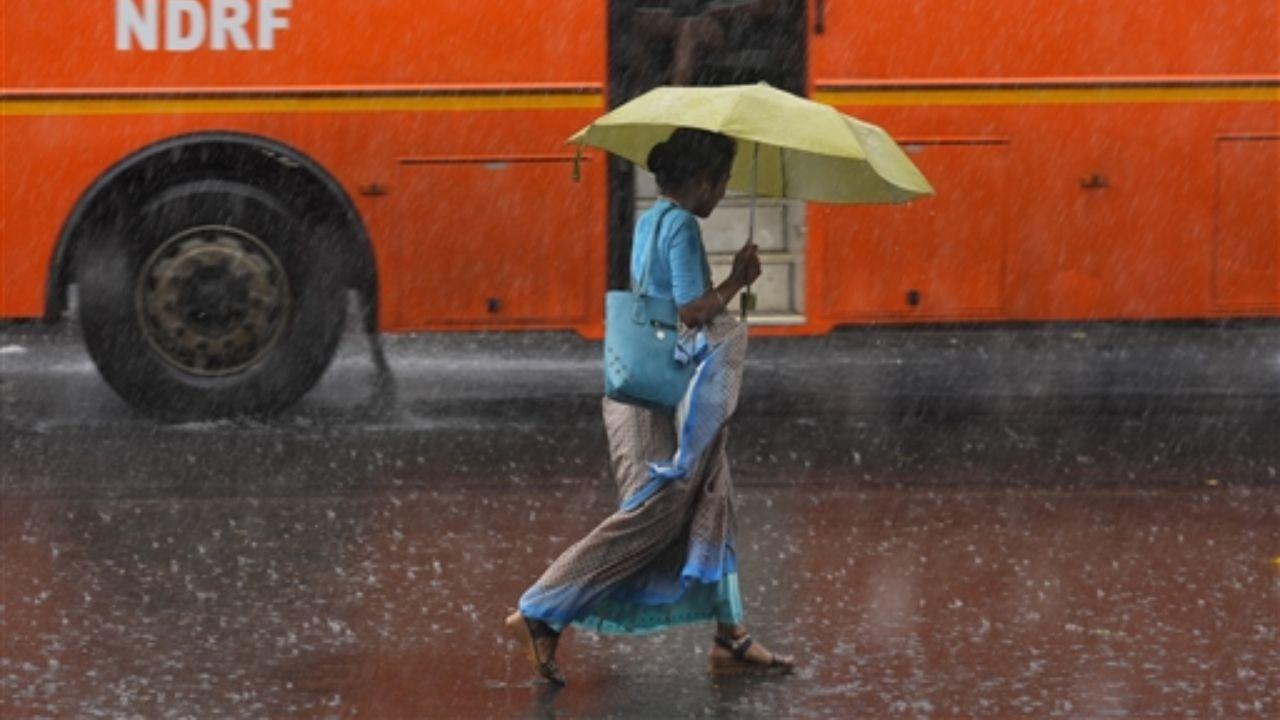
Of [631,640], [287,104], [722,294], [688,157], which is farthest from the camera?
[287,104]

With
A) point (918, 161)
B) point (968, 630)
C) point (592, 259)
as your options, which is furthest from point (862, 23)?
point (968, 630)

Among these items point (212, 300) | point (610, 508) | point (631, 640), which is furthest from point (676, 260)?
point (212, 300)

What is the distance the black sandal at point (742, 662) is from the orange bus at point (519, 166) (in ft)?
15.6

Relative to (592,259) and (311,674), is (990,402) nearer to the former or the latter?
(592,259)

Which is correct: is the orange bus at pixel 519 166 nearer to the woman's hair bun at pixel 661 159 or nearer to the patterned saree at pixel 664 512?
the woman's hair bun at pixel 661 159

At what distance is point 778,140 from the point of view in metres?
6.29

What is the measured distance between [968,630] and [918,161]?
4443mm

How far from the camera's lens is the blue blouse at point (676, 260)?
20.9ft

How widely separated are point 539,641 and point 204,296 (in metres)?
5.19

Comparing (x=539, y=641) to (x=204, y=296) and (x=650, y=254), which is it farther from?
(x=204, y=296)

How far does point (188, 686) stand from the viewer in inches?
258

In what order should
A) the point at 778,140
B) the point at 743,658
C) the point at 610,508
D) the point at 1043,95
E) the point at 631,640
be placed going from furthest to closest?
the point at 1043,95 → the point at 610,508 → the point at 631,640 → the point at 743,658 → the point at 778,140

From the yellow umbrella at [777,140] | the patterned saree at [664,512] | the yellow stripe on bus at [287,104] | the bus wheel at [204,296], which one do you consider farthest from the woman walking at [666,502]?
the bus wheel at [204,296]

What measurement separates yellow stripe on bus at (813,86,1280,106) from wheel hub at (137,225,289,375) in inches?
103
